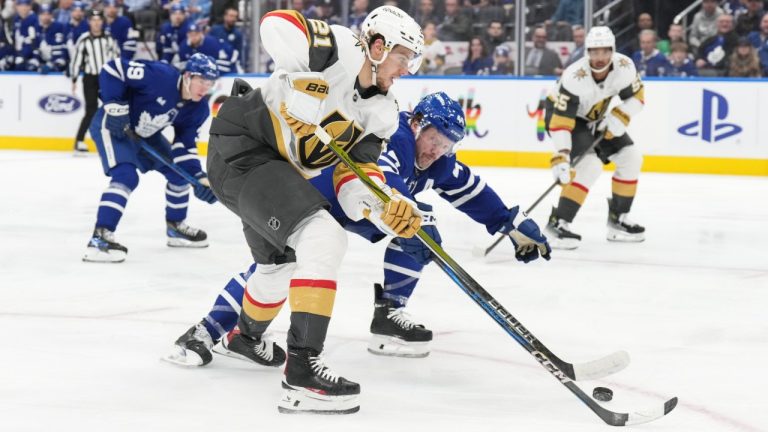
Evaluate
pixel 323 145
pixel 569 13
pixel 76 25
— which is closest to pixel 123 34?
pixel 76 25

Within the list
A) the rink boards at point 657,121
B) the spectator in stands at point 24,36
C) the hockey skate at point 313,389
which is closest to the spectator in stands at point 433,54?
the rink boards at point 657,121

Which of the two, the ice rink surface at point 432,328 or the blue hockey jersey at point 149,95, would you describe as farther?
the blue hockey jersey at point 149,95

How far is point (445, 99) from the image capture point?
3068 mm

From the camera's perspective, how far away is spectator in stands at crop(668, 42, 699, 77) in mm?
8688

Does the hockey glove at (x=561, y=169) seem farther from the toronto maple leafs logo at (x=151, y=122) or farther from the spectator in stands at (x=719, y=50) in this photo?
the spectator in stands at (x=719, y=50)

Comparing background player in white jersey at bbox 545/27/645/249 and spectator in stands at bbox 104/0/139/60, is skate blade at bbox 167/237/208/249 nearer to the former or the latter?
background player in white jersey at bbox 545/27/645/249

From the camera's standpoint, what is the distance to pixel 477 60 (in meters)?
9.31

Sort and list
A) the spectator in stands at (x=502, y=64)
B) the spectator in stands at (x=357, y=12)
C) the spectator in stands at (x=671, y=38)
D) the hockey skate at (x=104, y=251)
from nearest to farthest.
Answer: the hockey skate at (x=104, y=251) < the spectator in stands at (x=671, y=38) < the spectator in stands at (x=502, y=64) < the spectator in stands at (x=357, y=12)

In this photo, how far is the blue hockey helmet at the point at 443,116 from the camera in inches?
118

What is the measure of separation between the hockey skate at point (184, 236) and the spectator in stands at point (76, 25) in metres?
5.74

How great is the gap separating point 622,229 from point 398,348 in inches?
109

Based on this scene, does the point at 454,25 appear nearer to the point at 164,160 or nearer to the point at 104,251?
the point at 164,160

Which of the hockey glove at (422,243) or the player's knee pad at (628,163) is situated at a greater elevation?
the hockey glove at (422,243)

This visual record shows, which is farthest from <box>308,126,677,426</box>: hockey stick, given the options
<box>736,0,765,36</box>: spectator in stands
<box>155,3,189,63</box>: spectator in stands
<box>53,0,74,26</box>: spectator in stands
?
<box>53,0,74,26</box>: spectator in stands
